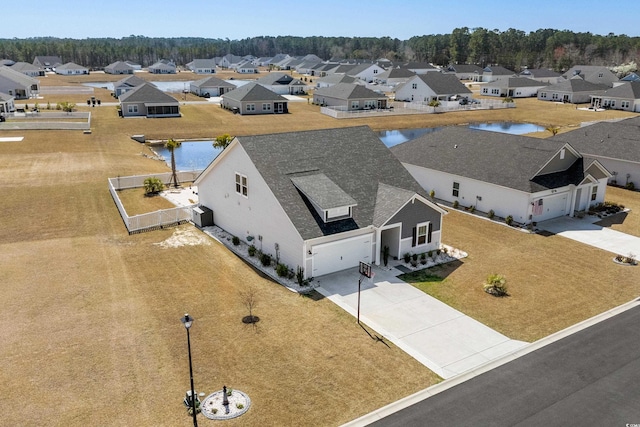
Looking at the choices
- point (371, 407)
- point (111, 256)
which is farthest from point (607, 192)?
point (111, 256)

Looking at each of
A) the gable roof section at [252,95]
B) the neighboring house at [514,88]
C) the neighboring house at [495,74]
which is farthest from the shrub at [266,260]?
the neighboring house at [495,74]

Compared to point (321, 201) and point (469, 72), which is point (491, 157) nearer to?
point (321, 201)

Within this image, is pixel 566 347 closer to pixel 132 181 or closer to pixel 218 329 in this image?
pixel 218 329

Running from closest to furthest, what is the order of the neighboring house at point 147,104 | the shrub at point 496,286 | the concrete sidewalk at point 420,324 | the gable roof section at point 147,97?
1. the concrete sidewalk at point 420,324
2. the shrub at point 496,286
3. the neighboring house at point 147,104
4. the gable roof section at point 147,97

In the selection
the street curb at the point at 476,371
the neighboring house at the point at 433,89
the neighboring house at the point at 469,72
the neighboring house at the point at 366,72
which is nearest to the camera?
the street curb at the point at 476,371

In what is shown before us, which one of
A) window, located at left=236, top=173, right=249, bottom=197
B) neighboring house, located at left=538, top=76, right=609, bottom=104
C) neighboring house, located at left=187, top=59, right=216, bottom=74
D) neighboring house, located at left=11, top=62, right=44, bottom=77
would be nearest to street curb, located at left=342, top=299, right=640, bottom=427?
window, located at left=236, top=173, right=249, bottom=197

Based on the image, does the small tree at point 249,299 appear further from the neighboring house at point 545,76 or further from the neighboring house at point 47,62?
the neighboring house at point 47,62
